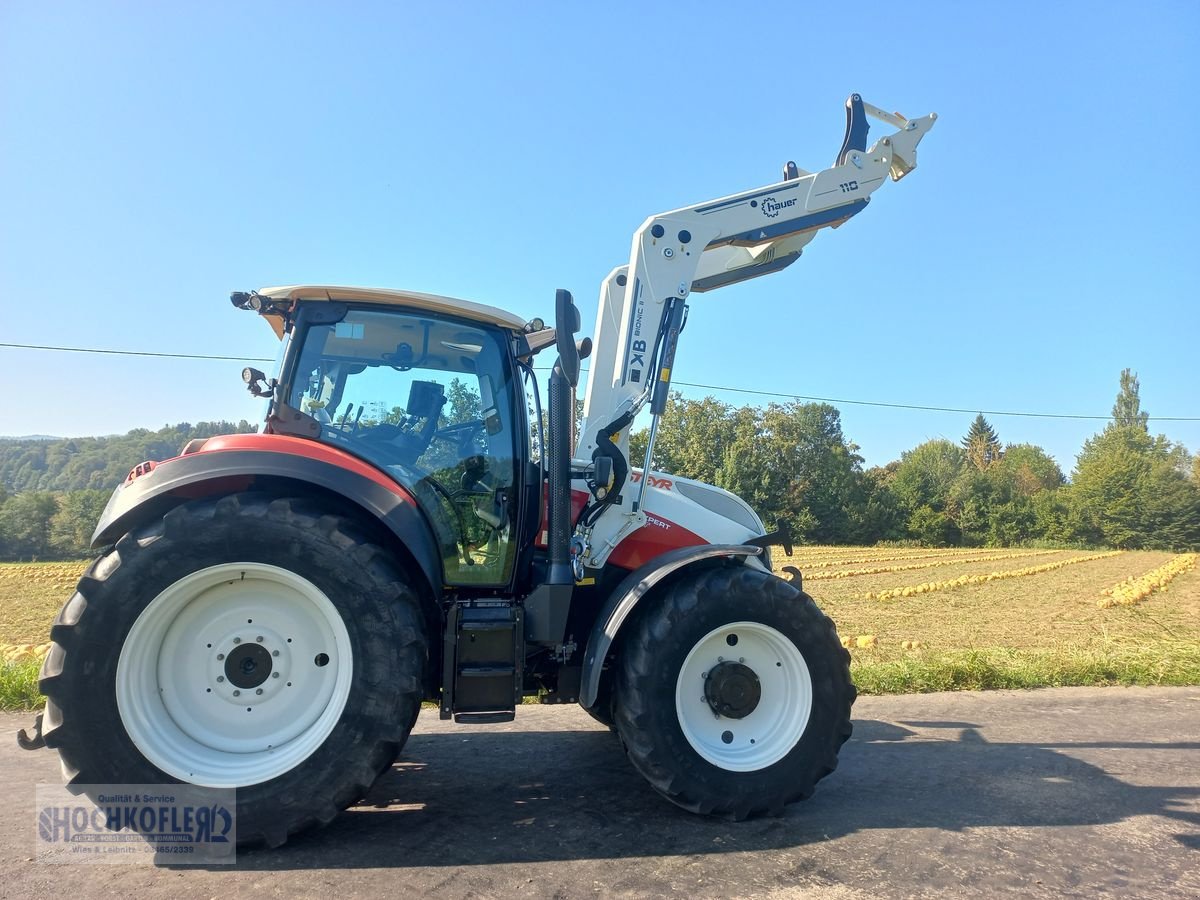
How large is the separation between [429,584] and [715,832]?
1.67 meters

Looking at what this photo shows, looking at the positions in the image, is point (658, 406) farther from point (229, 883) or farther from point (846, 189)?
point (229, 883)

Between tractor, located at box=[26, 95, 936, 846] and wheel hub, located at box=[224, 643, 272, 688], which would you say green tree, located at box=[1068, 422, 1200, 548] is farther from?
wheel hub, located at box=[224, 643, 272, 688]

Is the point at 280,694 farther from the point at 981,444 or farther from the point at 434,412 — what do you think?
the point at 981,444

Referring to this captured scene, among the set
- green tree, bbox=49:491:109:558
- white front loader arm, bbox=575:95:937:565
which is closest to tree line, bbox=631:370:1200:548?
green tree, bbox=49:491:109:558

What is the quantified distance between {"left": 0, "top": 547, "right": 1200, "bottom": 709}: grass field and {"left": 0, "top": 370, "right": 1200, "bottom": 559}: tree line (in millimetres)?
14788

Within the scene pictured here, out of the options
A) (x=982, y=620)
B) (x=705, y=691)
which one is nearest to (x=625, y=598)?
(x=705, y=691)

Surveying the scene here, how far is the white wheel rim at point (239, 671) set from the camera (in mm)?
3043

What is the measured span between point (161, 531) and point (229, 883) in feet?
4.45

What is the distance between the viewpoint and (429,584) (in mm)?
3365

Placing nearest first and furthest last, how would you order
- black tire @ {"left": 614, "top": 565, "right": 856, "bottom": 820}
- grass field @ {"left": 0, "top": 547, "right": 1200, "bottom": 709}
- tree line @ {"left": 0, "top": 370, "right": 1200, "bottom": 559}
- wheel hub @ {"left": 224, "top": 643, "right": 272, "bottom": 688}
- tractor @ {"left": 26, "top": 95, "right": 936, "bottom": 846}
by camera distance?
tractor @ {"left": 26, "top": 95, "right": 936, "bottom": 846} → wheel hub @ {"left": 224, "top": 643, "right": 272, "bottom": 688} → black tire @ {"left": 614, "top": 565, "right": 856, "bottom": 820} → grass field @ {"left": 0, "top": 547, "right": 1200, "bottom": 709} → tree line @ {"left": 0, "top": 370, "right": 1200, "bottom": 559}

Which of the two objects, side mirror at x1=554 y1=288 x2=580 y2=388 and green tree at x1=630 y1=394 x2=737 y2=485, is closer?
side mirror at x1=554 y1=288 x2=580 y2=388

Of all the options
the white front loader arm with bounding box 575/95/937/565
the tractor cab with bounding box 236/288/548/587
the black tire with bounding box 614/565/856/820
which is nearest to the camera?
the black tire with bounding box 614/565/856/820

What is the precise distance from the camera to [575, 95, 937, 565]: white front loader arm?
410 centimetres

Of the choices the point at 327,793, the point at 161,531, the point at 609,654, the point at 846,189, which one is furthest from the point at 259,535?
the point at 846,189
